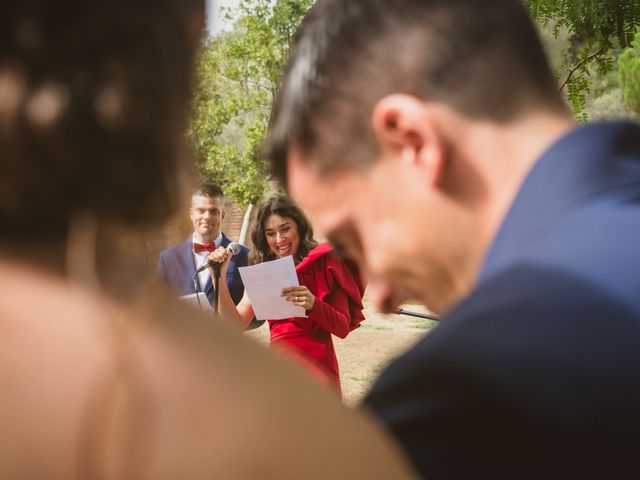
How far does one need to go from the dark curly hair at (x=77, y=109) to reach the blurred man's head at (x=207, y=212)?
5.50 m

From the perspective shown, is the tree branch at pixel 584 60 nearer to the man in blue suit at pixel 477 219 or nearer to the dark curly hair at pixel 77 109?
the man in blue suit at pixel 477 219

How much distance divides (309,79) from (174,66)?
0.95m

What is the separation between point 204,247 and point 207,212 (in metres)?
0.31

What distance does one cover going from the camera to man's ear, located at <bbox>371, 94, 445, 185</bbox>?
1417 millimetres

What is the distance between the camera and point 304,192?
1719mm

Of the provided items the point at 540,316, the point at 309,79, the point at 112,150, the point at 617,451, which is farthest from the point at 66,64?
the point at 309,79

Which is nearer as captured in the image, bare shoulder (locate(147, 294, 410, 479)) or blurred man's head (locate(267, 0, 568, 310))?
bare shoulder (locate(147, 294, 410, 479))

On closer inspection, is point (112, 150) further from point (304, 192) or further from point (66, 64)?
point (304, 192)

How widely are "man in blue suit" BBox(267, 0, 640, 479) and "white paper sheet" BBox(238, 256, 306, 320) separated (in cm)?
321

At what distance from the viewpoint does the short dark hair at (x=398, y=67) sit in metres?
Answer: 1.46

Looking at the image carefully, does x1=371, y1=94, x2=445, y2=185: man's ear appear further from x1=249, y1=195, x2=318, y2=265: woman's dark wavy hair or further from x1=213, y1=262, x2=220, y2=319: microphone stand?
x1=249, y1=195, x2=318, y2=265: woman's dark wavy hair

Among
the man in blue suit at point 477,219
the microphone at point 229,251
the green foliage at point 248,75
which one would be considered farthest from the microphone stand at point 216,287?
the green foliage at point 248,75

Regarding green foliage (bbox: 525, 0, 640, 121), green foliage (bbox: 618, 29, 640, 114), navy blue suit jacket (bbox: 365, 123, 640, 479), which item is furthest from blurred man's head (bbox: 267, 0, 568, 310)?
green foliage (bbox: 618, 29, 640, 114)

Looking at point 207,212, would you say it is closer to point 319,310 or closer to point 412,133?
point 319,310
